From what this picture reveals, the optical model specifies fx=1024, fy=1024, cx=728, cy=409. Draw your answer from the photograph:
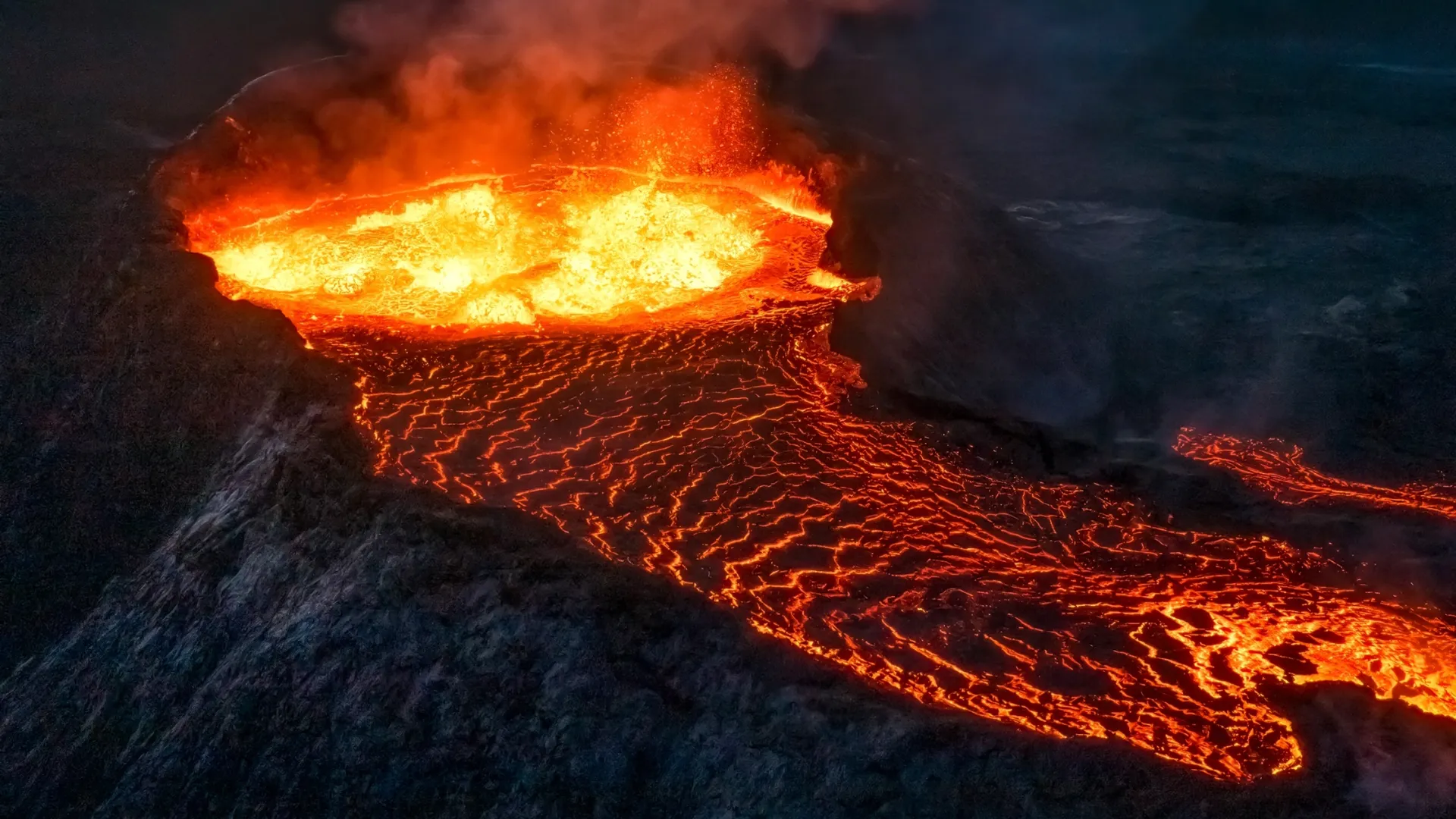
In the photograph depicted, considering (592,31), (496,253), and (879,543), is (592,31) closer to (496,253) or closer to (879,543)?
(496,253)

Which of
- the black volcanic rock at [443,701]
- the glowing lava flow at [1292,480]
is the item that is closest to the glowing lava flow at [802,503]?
the black volcanic rock at [443,701]

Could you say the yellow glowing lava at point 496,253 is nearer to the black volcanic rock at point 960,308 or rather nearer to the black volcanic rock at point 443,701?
the black volcanic rock at point 960,308

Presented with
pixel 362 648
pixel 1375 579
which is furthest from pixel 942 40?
pixel 362 648

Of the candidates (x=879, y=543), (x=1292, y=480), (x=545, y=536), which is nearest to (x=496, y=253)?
(x=545, y=536)

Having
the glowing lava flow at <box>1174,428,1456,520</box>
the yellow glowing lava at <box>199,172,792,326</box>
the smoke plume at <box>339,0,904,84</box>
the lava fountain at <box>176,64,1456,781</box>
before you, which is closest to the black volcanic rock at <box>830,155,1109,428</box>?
the lava fountain at <box>176,64,1456,781</box>

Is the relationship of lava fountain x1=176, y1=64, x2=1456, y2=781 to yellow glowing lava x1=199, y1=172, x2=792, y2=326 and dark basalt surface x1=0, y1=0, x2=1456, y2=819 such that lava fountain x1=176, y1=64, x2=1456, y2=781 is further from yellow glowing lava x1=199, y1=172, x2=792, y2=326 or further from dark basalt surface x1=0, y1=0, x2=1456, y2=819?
dark basalt surface x1=0, y1=0, x2=1456, y2=819

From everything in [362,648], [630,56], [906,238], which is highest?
[630,56]

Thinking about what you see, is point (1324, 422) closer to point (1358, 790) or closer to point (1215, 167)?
point (1358, 790)
